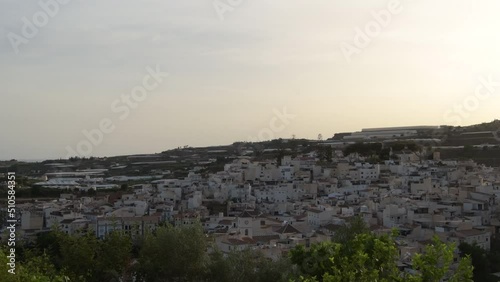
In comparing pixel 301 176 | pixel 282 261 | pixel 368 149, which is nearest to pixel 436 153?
pixel 368 149

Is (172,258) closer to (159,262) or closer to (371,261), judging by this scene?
(159,262)

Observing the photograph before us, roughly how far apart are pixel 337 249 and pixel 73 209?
23.3 meters

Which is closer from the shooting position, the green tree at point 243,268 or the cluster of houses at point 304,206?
the green tree at point 243,268

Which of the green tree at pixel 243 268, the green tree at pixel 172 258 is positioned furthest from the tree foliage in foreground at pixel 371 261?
the green tree at pixel 172 258

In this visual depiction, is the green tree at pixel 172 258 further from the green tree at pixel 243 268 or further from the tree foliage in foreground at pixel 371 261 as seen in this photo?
the tree foliage in foreground at pixel 371 261

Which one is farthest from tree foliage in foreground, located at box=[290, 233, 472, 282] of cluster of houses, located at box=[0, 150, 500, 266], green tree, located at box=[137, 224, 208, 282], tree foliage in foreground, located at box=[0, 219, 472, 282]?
cluster of houses, located at box=[0, 150, 500, 266]

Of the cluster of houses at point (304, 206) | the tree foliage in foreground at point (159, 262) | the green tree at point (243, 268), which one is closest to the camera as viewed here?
the tree foliage in foreground at point (159, 262)

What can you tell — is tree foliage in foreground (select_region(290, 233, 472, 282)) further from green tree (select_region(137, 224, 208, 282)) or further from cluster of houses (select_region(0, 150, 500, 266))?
cluster of houses (select_region(0, 150, 500, 266))

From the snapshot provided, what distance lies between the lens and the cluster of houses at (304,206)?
1836 centimetres

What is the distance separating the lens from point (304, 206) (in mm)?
24312

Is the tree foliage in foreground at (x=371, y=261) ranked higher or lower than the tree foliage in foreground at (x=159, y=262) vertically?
higher

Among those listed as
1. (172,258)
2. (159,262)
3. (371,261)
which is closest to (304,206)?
(172,258)

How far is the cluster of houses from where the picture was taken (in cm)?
1836

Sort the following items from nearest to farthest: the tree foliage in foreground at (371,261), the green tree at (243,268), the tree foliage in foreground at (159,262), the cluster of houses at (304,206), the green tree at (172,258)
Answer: the tree foliage in foreground at (371,261), the tree foliage in foreground at (159,262), the green tree at (243,268), the green tree at (172,258), the cluster of houses at (304,206)
